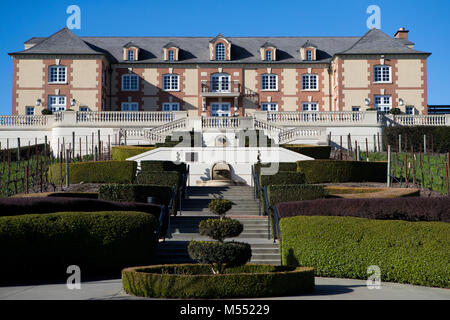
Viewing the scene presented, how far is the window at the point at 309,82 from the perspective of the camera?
4628cm

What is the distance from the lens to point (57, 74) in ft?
142

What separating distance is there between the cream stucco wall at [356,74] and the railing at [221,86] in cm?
882

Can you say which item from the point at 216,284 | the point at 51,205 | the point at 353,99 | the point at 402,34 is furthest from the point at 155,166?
the point at 402,34

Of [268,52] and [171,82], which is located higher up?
[268,52]

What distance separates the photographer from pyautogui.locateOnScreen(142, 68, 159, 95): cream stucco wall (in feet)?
150

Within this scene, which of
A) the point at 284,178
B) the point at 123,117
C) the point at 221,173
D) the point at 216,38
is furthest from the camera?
the point at 216,38

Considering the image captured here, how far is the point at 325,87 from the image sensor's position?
4612 centimetres

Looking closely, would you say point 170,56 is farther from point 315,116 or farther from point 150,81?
point 315,116

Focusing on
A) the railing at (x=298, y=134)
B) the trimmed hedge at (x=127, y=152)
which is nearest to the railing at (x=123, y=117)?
the railing at (x=298, y=134)

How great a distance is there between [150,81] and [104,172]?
23.5m

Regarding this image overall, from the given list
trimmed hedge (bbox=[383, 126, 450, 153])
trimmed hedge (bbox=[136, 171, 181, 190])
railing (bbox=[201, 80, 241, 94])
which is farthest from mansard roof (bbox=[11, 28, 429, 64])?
trimmed hedge (bbox=[136, 171, 181, 190])
